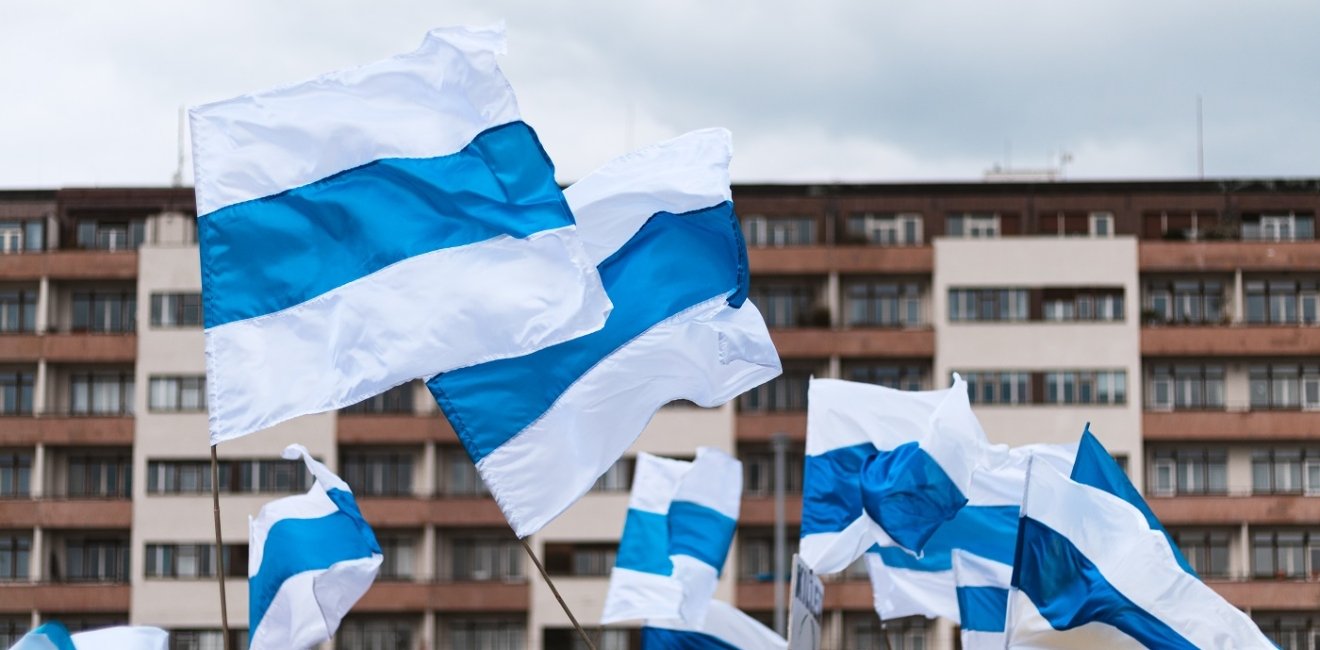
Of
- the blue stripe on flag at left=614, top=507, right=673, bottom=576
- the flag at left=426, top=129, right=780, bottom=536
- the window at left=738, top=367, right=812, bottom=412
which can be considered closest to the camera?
the flag at left=426, top=129, right=780, bottom=536

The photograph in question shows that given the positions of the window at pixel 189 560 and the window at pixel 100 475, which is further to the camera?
the window at pixel 100 475

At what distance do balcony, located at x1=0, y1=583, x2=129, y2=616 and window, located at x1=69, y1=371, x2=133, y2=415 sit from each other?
608cm

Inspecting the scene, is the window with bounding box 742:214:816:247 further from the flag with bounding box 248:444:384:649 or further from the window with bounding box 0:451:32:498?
the flag with bounding box 248:444:384:649

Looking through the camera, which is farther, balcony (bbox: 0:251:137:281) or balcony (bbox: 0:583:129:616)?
balcony (bbox: 0:251:137:281)

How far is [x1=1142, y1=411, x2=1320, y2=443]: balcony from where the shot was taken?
72438mm

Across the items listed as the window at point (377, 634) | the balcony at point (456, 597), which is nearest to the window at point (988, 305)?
the balcony at point (456, 597)

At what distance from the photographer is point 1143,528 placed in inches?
813

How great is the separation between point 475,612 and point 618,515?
574 cm

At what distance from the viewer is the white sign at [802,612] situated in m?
20.3

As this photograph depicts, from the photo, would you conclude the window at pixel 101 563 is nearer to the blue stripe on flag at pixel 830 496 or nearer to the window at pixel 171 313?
the window at pixel 171 313

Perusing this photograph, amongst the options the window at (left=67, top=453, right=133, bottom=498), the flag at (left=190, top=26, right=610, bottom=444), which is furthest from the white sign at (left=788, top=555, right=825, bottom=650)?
the window at (left=67, top=453, right=133, bottom=498)

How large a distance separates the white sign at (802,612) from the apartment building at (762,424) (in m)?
50.0

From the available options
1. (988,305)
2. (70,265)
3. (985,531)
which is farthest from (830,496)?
(70,265)

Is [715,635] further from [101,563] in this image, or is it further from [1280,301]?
[1280,301]
